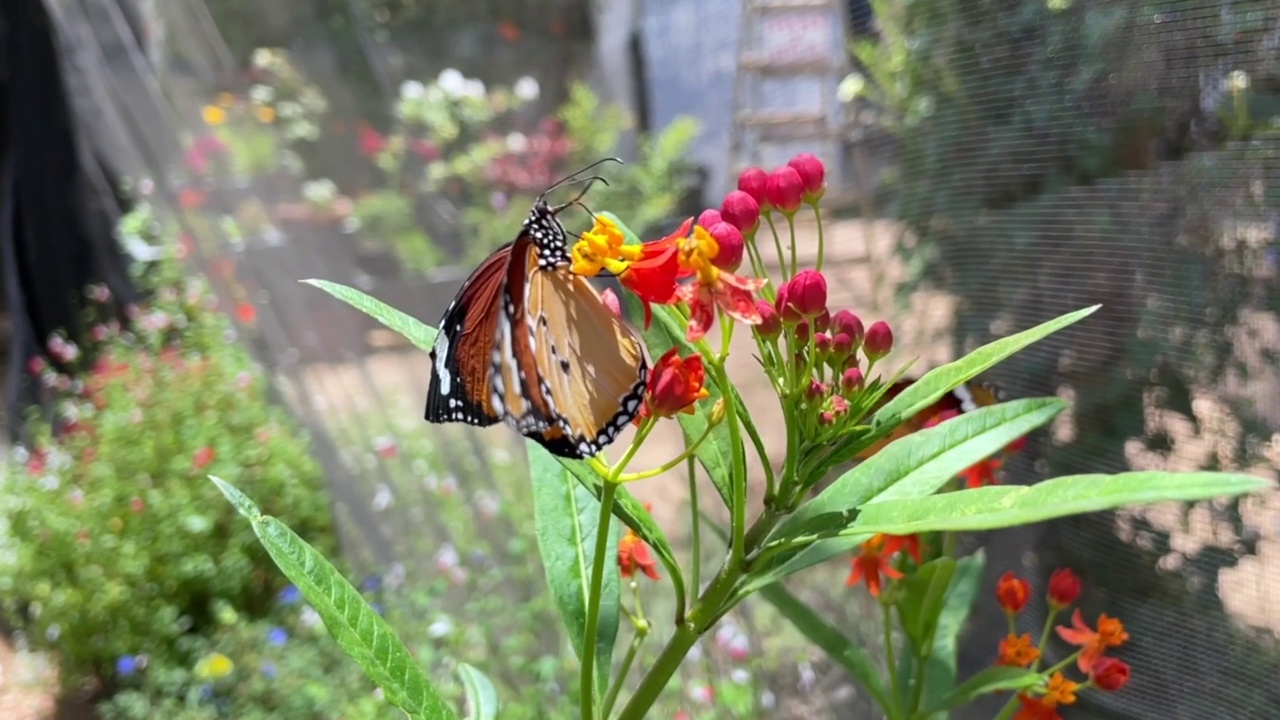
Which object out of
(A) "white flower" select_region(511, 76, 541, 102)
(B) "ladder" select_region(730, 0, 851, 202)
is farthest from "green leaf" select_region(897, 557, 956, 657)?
(A) "white flower" select_region(511, 76, 541, 102)

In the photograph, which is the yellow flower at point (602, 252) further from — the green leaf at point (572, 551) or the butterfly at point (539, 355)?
the green leaf at point (572, 551)

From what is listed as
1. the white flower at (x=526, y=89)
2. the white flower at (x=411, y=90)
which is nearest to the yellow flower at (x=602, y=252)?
the white flower at (x=411, y=90)

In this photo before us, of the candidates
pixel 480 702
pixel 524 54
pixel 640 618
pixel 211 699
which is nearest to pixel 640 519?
pixel 640 618

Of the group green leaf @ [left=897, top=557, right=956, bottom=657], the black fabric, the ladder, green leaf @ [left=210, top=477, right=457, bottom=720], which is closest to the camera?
green leaf @ [left=210, top=477, right=457, bottom=720]

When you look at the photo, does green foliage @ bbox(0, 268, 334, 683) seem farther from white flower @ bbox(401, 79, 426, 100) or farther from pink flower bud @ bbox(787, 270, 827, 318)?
pink flower bud @ bbox(787, 270, 827, 318)

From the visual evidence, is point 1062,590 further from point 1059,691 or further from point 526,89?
point 526,89

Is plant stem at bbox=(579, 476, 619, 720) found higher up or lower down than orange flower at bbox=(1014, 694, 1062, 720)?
higher up

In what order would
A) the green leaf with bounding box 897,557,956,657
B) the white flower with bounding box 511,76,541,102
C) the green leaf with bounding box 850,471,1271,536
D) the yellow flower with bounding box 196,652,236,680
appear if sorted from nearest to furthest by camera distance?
the green leaf with bounding box 850,471,1271,536, the green leaf with bounding box 897,557,956,657, the yellow flower with bounding box 196,652,236,680, the white flower with bounding box 511,76,541,102
